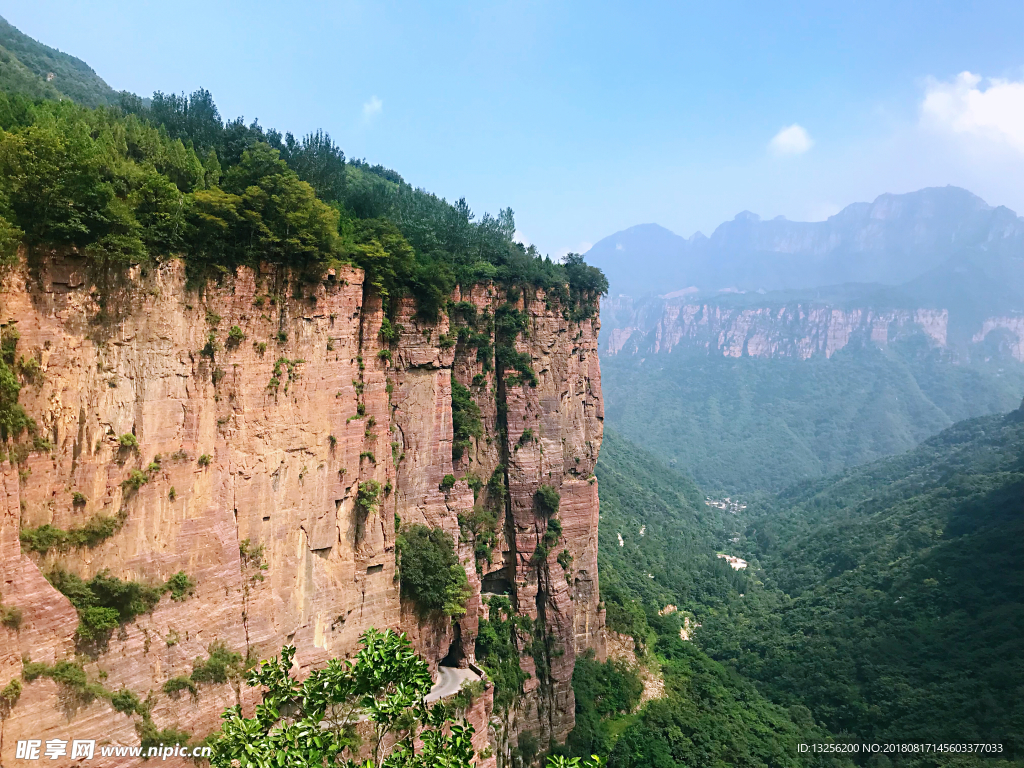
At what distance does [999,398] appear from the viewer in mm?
187750

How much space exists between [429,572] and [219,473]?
12.3 metres

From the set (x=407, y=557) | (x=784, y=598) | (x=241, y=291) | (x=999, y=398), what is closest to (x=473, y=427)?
(x=407, y=557)

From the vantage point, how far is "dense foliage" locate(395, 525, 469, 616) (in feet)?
90.2

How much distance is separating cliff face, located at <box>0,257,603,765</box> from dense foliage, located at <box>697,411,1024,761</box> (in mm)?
29343

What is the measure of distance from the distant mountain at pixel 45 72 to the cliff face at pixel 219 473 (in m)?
28.3

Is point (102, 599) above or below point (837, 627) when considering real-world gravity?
above

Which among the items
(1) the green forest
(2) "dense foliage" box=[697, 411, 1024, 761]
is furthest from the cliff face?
(2) "dense foliage" box=[697, 411, 1024, 761]

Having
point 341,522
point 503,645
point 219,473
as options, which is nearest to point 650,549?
point 503,645

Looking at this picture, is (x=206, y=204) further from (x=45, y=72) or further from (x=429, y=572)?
(x=45, y=72)

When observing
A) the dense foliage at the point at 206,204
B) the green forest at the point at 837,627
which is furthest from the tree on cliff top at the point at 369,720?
the green forest at the point at 837,627

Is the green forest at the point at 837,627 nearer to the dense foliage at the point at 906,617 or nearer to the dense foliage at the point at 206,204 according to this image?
the dense foliage at the point at 906,617

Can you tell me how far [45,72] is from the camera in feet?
171

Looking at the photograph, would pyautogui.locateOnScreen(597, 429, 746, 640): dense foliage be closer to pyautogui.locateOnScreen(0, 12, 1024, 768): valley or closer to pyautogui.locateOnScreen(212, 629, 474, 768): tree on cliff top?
pyautogui.locateOnScreen(0, 12, 1024, 768): valley

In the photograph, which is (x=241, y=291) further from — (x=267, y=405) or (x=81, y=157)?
(x=81, y=157)
